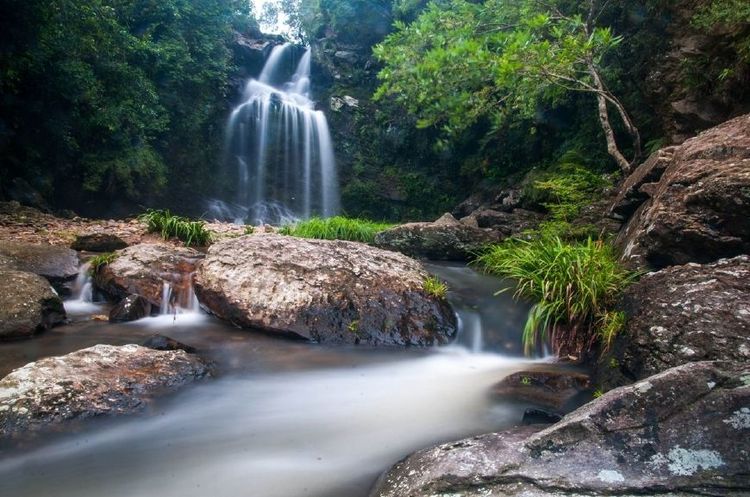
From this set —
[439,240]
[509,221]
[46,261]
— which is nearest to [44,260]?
[46,261]

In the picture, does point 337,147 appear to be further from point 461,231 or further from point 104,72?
point 461,231

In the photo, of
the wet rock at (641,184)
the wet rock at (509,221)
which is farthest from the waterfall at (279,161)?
the wet rock at (641,184)

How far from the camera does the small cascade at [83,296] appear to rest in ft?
19.0

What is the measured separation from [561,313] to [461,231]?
3577 mm

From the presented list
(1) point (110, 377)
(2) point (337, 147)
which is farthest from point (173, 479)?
(2) point (337, 147)

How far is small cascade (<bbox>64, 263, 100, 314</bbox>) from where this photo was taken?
5777mm

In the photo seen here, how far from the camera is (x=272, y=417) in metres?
3.37

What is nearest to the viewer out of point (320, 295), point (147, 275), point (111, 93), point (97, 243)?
Answer: point (320, 295)

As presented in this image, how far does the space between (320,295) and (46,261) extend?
399cm

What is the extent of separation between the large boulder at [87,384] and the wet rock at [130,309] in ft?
5.85

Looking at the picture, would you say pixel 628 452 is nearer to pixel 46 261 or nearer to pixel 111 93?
pixel 46 261

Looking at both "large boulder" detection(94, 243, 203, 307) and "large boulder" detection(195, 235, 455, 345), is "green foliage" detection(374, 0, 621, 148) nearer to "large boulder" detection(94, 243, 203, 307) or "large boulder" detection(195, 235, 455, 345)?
"large boulder" detection(195, 235, 455, 345)

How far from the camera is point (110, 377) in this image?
130 inches

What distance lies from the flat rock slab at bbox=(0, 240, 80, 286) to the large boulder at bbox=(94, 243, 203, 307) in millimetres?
390
